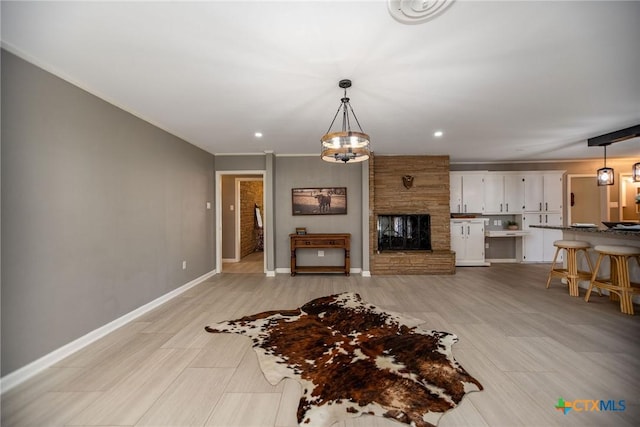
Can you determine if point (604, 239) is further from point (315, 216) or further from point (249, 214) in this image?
point (249, 214)

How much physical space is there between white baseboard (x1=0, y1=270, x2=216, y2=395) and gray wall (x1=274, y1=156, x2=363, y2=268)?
2650 mm

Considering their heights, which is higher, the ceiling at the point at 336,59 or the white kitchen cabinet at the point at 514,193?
the ceiling at the point at 336,59

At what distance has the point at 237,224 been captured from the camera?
699 cm

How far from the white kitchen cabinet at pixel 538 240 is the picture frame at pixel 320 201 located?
486cm

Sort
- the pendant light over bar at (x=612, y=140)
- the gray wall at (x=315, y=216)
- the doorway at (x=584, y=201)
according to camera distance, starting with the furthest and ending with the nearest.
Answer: the doorway at (x=584, y=201)
the gray wall at (x=315, y=216)
the pendant light over bar at (x=612, y=140)

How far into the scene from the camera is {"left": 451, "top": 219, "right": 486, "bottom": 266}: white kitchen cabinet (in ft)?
20.1

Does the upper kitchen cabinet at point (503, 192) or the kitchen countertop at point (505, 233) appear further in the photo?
the upper kitchen cabinet at point (503, 192)

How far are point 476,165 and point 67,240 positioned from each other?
26.1 feet

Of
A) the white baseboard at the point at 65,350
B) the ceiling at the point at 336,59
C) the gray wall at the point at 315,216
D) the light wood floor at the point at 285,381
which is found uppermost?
the ceiling at the point at 336,59

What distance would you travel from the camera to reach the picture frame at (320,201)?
5.57 meters

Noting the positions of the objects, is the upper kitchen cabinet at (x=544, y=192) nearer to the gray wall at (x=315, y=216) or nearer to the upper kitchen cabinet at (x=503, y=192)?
the upper kitchen cabinet at (x=503, y=192)

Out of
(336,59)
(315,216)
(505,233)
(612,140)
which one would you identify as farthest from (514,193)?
(336,59)

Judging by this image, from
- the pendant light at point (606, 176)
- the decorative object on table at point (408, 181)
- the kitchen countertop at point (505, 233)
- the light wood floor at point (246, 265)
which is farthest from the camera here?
the kitchen countertop at point (505, 233)

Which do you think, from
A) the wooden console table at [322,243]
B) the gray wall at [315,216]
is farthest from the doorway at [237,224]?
the wooden console table at [322,243]
